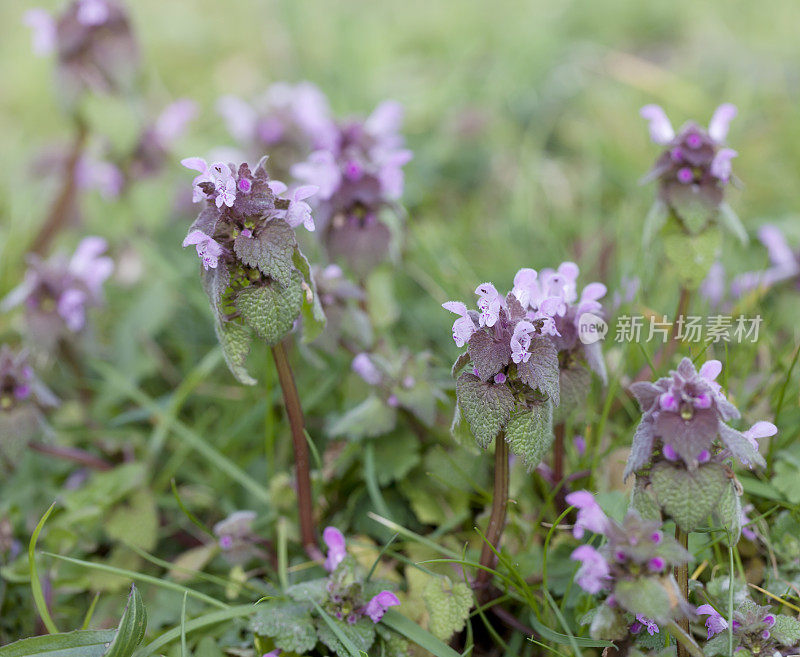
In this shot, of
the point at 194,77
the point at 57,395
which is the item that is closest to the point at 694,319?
the point at 57,395

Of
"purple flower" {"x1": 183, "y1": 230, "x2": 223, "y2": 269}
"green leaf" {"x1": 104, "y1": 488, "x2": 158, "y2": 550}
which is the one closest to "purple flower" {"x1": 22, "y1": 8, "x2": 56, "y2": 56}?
"green leaf" {"x1": 104, "y1": 488, "x2": 158, "y2": 550}

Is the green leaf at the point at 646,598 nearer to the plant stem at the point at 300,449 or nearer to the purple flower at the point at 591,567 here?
the purple flower at the point at 591,567

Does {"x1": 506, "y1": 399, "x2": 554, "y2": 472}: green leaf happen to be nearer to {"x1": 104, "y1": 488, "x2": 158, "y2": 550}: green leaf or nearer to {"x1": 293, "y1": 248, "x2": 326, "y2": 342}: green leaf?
{"x1": 293, "y1": 248, "x2": 326, "y2": 342}: green leaf

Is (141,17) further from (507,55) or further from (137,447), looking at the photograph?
(137,447)

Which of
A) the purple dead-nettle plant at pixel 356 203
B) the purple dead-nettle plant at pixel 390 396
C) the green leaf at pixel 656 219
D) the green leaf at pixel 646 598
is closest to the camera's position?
the green leaf at pixel 646 598

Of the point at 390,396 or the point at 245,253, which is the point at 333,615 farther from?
the point at 245,253

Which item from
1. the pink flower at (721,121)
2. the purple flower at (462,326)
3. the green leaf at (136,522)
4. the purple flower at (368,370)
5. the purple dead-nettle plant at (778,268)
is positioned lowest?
the green leaf at (136,522)

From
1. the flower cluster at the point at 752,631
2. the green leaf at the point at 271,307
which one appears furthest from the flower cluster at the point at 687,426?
the green leaf at the point at 271,307
